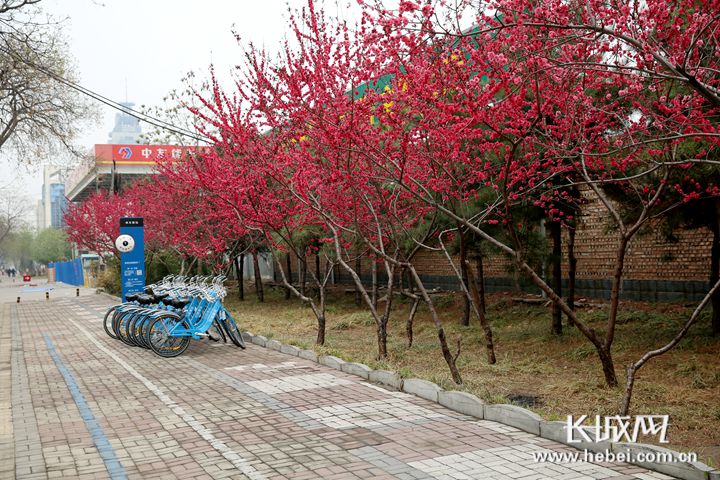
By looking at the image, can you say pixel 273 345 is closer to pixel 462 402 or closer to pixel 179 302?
pixel 179 302

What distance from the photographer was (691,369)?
8.54 meters

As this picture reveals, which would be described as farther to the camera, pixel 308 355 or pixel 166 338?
pixel 166 338

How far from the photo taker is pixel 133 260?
18.3 metres

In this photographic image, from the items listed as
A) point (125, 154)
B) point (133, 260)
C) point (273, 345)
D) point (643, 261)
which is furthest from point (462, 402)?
point (125, 154)

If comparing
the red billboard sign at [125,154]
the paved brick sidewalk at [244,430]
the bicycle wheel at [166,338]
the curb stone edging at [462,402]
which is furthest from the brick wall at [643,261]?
the red billboard sign at [125,154]

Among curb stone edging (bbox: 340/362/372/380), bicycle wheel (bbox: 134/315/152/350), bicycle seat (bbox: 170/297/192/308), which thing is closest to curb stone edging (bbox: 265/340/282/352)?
bicycle seat (bbox: 170/297/192/308)

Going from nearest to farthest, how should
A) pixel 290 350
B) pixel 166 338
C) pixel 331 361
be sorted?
1. pixel 331 361
2. pixel 290 350
3. pixel 166 338

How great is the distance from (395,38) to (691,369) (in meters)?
5.61

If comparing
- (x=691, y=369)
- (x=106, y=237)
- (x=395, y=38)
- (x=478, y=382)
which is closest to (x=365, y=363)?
(x=478, y=382)

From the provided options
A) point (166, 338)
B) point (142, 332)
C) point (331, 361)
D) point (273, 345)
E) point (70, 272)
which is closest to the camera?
point (331, 361)

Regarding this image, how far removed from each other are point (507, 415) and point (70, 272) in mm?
54823

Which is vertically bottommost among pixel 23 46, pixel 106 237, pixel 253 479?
pixel 253 479

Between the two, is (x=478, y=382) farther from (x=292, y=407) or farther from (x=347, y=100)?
(x=347, y=100)

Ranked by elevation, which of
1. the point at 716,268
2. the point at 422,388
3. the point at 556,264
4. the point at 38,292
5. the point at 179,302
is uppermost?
the point at 556,264
